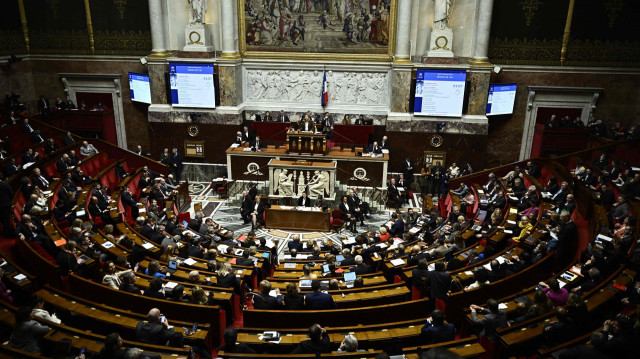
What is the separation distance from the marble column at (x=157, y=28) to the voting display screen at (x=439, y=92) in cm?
1138

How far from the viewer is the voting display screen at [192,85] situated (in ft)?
66.4

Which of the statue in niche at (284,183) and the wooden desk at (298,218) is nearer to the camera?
the wooden desk at (298,218)

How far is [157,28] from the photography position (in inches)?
802

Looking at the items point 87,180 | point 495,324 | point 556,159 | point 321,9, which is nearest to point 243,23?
point 321,9

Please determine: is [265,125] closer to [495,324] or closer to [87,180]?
[87,180]

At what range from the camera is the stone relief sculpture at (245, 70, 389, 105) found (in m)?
20.7

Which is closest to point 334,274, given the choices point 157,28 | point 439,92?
point 439,92

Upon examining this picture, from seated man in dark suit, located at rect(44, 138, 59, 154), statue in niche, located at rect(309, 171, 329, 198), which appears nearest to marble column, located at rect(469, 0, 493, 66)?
statue in niche, located at rect(309, 171, 329, 198)

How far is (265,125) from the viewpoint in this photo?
20625 mm

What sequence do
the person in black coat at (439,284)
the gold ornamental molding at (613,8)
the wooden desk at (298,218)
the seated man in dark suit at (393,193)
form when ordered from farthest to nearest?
the gold ornamental molding at (613,8), the seated man in dark suit at (393,193), the wooden desk at (298,218), the person in black coat at (439,284)

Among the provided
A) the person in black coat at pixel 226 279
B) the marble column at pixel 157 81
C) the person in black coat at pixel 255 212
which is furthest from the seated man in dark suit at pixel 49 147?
the person in black coat at pixel 226 279

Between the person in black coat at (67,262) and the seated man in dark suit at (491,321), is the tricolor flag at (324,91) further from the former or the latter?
the seated man in dark suit at (491,321)

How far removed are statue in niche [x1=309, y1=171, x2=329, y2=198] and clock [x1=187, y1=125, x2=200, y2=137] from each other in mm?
6725

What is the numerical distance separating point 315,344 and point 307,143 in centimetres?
1226
